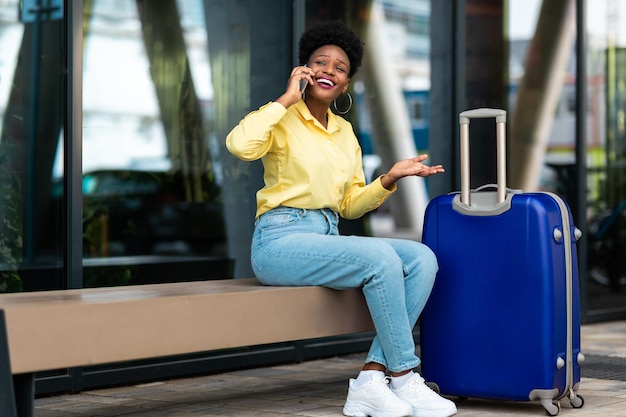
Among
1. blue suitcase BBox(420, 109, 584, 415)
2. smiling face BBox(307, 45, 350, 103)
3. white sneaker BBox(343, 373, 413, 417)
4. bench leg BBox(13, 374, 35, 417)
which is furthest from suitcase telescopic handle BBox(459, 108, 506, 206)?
bench leg BBox(13, 374, 35, 417)

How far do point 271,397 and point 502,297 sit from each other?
3.39ft

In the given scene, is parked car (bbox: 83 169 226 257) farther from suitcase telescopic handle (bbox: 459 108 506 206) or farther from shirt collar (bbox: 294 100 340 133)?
suitcase telescopic handle (bbox: 459 108 506 206)

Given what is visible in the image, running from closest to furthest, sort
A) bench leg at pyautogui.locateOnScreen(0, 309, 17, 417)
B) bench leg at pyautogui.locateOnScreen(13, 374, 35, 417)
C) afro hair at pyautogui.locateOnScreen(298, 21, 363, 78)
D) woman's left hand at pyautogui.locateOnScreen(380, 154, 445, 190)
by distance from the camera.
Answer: bench leg at pyautogui.locateOnScreen(0, 309, 17, 417) → bench leg at pyautogui.locateOnScreen(13, 374, 35, 417) → woman's left hand at pyautogui.locateOnScreen(380, 154, 445, 190) → afro hair at pyautogui.locateOnScreen(298, 21, 363, 78)

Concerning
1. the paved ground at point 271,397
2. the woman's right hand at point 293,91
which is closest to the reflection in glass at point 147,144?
the paved ground at point 271,397

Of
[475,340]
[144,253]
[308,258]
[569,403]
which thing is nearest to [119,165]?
[144,253]

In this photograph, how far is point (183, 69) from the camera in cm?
493

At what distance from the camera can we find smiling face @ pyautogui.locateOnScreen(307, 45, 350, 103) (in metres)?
3.87

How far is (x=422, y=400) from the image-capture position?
3566 mm

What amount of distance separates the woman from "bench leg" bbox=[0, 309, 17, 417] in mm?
1127

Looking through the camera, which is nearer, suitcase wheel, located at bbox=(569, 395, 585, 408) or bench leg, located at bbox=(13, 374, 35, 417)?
bench leg, located at bbox=(13, 374, 35, 417)

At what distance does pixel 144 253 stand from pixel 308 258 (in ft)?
4.29

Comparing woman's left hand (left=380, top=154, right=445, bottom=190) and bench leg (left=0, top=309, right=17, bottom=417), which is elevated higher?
woman's left hand (left=380, top=154, right=445, bottom=190)

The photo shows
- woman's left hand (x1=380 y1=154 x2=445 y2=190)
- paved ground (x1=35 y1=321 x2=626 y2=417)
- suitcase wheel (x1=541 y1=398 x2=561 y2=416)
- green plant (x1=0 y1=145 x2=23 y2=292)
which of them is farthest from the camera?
green plant (x1=0 y1=145 x2=23 y2=292)

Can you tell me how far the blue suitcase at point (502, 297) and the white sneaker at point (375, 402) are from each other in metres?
0.34
